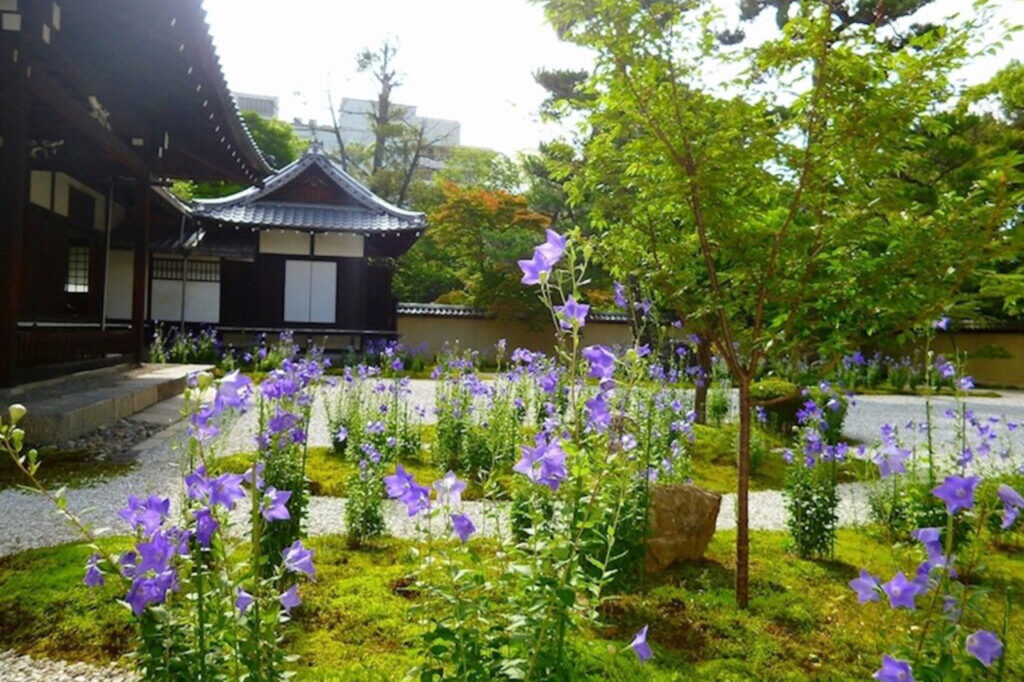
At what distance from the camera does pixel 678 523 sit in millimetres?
3578

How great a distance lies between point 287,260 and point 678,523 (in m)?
14.8

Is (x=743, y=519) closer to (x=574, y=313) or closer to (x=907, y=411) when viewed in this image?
(x=574, y=313)

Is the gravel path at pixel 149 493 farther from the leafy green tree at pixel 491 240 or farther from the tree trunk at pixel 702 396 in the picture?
the leafy green tree at pixel 491 240

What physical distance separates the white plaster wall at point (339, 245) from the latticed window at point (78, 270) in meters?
6.18

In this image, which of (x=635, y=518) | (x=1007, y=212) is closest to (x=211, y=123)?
(x=635, y=518)

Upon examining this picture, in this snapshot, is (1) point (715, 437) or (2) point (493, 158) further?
(2) point (493, 158)

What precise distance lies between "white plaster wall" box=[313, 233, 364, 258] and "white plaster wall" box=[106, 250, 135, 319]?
386 cm

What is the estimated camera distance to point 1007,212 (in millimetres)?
2527

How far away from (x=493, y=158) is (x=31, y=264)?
22514 millimetres

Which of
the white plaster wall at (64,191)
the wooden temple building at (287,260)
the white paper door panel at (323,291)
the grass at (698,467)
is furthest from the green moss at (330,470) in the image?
the white paper door panel at (323,291)

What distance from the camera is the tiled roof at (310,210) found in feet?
53.0

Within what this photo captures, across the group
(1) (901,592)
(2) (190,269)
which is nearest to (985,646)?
(1) (901,592)

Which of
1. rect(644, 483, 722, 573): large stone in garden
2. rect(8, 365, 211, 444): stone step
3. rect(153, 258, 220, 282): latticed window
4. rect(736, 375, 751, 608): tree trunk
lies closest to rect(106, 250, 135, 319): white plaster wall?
rect(153, 258, 220, 282): latticed window

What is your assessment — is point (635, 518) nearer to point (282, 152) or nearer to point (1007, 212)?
point (1007, 212)
